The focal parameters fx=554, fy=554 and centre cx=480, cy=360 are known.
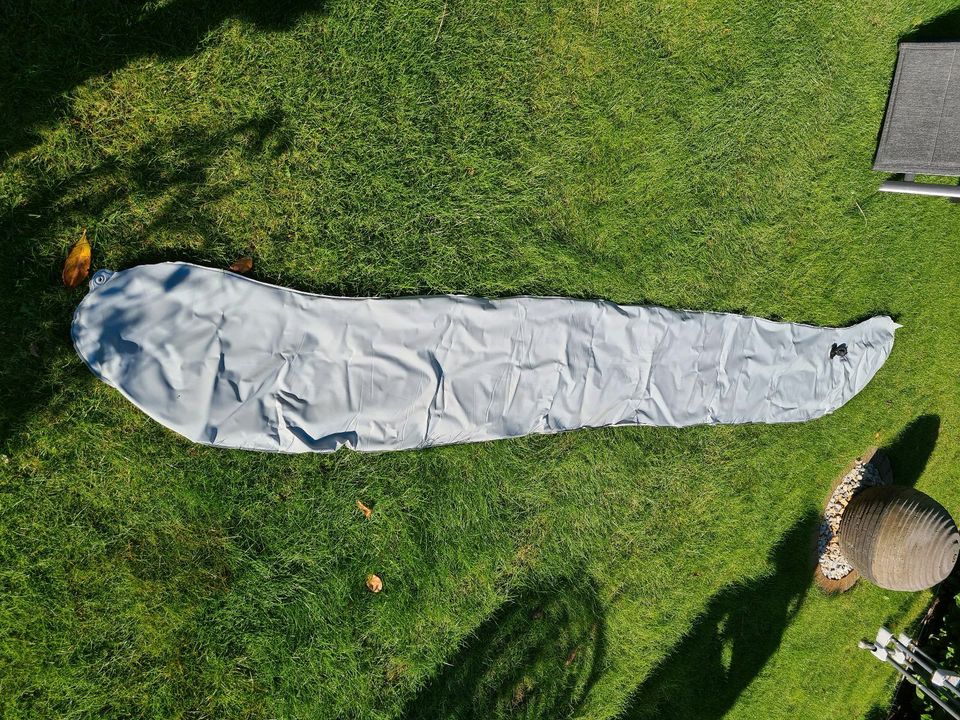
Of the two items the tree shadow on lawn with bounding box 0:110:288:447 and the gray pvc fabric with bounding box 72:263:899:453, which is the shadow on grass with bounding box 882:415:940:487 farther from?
the tree shadow on lawn with bounding box 0:110:288:447

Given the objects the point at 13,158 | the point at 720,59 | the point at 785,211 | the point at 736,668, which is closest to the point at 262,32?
the point at 13,158

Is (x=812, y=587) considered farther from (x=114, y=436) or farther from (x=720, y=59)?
(x=114, y=436)

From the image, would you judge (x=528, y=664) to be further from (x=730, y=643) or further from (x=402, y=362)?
(x=402, y=362)

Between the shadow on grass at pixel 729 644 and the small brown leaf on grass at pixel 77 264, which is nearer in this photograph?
the small brown leaf on grass at pixel 77 264

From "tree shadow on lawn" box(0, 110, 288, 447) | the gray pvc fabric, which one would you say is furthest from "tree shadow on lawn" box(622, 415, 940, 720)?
"tree shadow on lawn" box(0, 110, 288, 447)

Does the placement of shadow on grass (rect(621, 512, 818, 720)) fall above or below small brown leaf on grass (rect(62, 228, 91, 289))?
below

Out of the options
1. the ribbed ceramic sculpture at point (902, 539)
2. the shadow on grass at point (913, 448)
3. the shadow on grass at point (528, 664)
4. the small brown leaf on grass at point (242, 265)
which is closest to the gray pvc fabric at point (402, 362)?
the small brown leaf on grass at point (242, 265)

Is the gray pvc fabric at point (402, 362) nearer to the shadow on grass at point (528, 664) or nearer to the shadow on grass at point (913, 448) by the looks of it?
the shadow on grass at point (528, 664)
